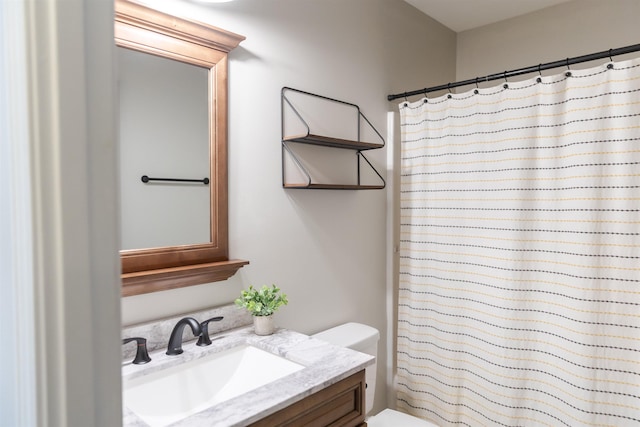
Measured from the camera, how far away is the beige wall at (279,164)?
1.59m

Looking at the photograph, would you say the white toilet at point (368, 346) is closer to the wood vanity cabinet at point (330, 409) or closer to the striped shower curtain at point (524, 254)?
the striped shower curtain at point (524, 254)

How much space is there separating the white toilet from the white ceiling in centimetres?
200

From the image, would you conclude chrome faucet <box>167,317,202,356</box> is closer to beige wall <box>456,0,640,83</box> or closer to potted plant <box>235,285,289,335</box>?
potted plant <box>235,285,289,335</box>

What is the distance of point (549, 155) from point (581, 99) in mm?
254

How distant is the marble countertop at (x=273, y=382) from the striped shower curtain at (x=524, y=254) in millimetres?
921

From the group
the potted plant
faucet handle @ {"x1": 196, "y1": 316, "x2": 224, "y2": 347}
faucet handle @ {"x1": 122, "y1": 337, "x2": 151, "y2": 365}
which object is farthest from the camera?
the potted plant

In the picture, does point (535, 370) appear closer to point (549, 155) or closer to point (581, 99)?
point (549, 155)

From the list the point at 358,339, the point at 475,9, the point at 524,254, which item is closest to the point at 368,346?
the point at 358,339

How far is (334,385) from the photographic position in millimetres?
1228

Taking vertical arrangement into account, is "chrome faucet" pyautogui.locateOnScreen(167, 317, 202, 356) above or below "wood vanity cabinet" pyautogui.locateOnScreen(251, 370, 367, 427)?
above

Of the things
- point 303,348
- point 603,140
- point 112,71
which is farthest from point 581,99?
point 112,71

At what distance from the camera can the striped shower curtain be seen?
162cm

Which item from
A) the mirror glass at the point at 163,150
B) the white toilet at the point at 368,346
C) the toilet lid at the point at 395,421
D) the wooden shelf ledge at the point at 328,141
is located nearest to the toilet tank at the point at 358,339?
the white toilet at the point at 368,346

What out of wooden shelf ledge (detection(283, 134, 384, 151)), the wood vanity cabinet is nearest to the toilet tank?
the wood vanity cabinet
